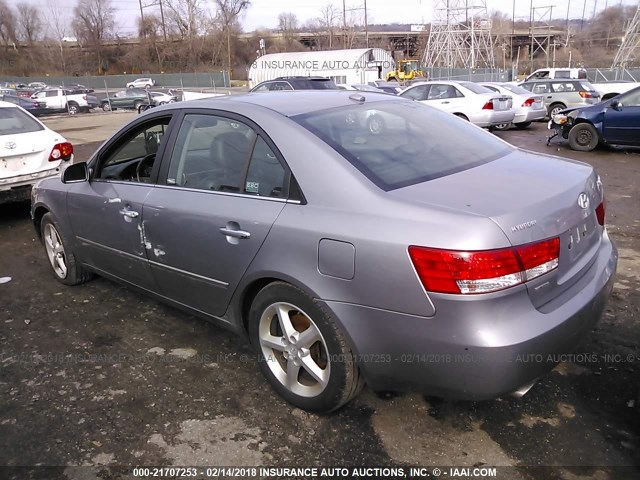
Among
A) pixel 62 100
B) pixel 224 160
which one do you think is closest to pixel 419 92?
pixel 224 160

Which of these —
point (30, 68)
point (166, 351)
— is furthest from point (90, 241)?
point (30, 68)

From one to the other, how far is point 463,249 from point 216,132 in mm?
1751

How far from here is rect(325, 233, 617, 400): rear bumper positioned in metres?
2.14

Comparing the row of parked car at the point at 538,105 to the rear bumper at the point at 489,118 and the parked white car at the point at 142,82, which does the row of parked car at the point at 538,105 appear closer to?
the rear bumper at the point at 489,118

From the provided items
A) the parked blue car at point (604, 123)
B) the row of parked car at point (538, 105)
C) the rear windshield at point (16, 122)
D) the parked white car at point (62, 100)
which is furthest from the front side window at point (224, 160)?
the parked white car at point (62, 100)

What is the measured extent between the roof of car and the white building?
45360 millimetres

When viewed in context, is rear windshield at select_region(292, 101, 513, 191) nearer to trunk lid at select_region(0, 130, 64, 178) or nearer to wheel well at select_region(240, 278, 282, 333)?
wheel well at select_region(240, 278, 282, 333)

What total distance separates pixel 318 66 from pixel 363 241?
49.3 metres

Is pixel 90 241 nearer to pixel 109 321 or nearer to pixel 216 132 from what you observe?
pixel 109 321

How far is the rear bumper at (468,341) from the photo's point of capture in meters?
2.14

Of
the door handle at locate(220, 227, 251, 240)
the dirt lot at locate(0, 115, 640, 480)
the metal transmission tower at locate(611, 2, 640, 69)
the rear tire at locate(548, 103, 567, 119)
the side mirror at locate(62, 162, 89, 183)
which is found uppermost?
the metal transmission tower at locate(611, 2, 640, 69)

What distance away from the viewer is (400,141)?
9.79 feet

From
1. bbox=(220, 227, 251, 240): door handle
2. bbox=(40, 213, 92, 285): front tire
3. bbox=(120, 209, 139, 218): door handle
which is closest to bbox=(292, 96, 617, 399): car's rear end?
bbox=(220, 227, 251, 240): door handle

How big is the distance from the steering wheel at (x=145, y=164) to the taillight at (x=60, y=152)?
12.1ft
